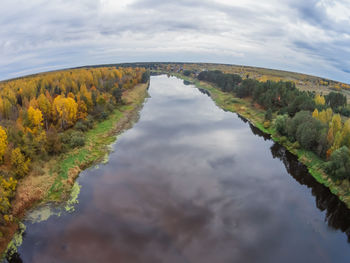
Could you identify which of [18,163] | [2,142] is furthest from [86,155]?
[2,142]

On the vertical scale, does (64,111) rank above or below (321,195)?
above

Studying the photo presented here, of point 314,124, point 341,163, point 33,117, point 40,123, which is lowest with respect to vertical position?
point 40,123

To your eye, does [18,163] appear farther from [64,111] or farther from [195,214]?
[195,214]

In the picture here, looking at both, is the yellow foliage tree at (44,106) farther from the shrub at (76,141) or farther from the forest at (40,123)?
the shrub at (76,141)

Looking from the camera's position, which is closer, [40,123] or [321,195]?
[321,195]

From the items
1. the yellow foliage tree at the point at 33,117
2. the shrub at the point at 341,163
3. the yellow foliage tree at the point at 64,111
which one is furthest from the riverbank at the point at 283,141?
the yellow foliage tree at the point at 33,117

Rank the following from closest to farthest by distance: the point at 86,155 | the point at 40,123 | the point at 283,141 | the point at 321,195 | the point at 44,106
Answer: the point at 321,195 → the point at 86,155 → the point at 40,123 → the point at 44,106 → the point at 283,141

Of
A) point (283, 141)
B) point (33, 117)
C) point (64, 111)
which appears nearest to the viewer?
point (33, 117)
